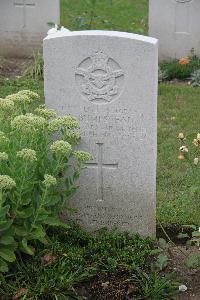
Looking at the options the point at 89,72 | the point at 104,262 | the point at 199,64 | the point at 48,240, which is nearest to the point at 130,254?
the point at 104,262

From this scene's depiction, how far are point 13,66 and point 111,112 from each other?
17.7ft

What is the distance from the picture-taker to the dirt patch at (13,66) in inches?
370

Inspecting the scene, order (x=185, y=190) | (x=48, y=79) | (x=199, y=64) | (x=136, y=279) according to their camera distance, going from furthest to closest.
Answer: (x=199, y=64) → (x=185, y=190) → (x=48, y=79) → (x=136, y=279)

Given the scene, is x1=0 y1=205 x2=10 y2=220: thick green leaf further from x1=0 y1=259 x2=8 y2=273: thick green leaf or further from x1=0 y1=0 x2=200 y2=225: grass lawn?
x1=0 y1=0 x2=200 y2=225: grass lawn

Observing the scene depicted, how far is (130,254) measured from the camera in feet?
15.1

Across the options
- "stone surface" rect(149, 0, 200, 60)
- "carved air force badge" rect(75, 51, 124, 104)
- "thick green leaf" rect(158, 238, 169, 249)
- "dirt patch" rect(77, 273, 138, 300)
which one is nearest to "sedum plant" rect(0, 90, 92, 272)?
"carved air force badge" rect(75, 51, 124, 104)

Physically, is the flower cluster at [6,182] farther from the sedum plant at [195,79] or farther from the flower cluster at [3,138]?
the sedum plant at [195,79]

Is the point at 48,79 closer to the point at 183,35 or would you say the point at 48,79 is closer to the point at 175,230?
the point at 175,230

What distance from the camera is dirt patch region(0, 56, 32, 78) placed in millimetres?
9406

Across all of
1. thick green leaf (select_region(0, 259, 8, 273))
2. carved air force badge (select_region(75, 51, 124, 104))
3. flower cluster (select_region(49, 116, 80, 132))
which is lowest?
thick green leaf (select_region(0, 259, 8, 273))

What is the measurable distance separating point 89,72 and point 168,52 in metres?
5.20

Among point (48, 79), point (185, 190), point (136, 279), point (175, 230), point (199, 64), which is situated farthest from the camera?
point (199, 64)

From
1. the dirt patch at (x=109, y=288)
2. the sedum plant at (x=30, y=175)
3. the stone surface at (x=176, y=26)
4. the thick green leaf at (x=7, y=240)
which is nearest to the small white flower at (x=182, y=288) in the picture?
the dirt patch at (x=109, y=288)

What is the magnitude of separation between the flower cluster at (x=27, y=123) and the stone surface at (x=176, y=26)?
5.51 m
